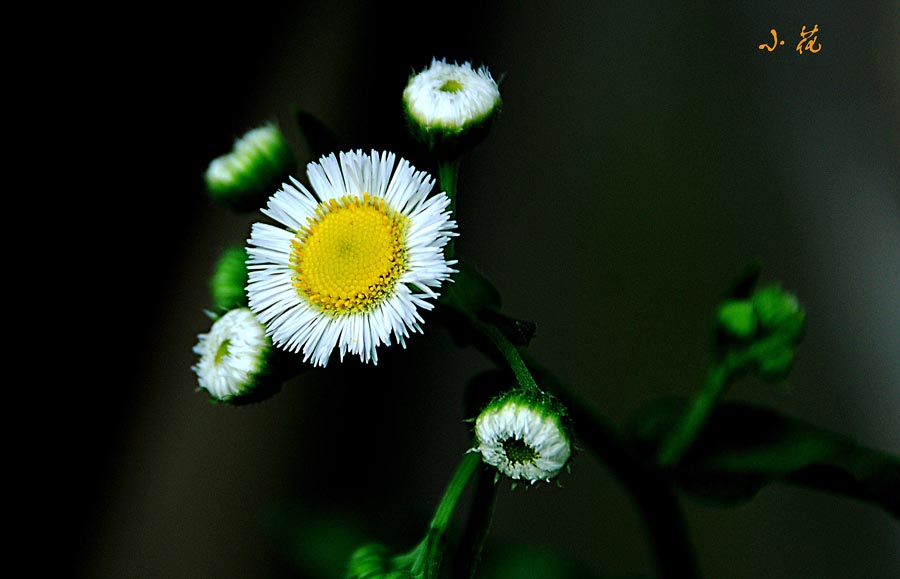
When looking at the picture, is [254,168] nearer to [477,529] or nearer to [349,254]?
[349,254]

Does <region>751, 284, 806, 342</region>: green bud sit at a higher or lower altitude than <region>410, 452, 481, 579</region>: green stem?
higher

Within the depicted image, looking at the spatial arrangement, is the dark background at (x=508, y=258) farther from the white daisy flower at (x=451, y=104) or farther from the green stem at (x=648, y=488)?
the white daisy flower at (x=451, y=104)

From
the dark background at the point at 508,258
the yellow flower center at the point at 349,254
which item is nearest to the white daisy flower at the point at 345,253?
the yellow flower center at the point at 349,254

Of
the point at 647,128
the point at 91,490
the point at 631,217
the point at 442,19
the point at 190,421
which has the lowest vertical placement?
the point at 91,490

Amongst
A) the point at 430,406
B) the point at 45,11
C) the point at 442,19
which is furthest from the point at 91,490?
the point at 442,19

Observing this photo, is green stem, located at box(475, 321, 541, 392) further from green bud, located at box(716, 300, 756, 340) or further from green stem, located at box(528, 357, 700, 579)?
green bud, located at box(716, 300, 756, 340)

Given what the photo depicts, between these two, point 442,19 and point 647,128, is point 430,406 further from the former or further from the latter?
point 442,19

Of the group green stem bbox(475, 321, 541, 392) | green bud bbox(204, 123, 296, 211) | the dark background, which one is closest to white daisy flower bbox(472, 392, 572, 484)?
green stem bbox(475, 321, 541, 392)
